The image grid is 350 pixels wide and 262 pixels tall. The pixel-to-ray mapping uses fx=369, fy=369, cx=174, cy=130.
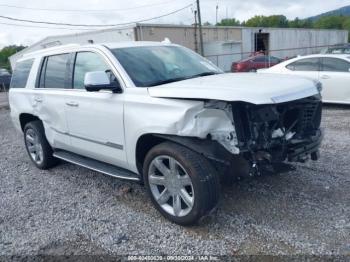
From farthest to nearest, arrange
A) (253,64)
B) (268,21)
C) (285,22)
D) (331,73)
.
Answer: (268,21), (285,22), (253,64), (331,73)

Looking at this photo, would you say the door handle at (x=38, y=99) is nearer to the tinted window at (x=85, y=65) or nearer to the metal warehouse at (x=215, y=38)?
the tinted window at (x=85, y=65)

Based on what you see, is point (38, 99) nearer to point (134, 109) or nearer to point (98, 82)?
point (98, 82)

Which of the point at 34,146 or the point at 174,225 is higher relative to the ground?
the point at 34,146

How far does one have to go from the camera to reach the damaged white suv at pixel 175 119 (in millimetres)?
3320

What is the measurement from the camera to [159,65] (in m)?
4.28

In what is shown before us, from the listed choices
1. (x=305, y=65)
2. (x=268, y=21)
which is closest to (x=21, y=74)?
(x=305, y=65)

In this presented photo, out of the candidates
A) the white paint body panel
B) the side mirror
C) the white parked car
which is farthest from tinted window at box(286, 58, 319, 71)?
the side mirror

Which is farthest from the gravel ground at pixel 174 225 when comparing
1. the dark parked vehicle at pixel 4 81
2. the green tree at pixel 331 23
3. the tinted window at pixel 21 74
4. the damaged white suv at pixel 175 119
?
the green tree at pixel 331 23

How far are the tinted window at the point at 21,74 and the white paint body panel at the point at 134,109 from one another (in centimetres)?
61

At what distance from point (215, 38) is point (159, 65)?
3424 cm

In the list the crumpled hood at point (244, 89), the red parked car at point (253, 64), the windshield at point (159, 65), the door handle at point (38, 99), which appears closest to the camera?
the crumpled hood at point (244, 89)

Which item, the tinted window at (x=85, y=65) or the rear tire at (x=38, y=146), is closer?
the tinted window at (x=85, y=65)

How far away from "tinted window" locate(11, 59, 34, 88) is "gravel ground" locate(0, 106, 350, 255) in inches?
63.2

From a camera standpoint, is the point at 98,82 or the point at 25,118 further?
Result: the point at 25,118
